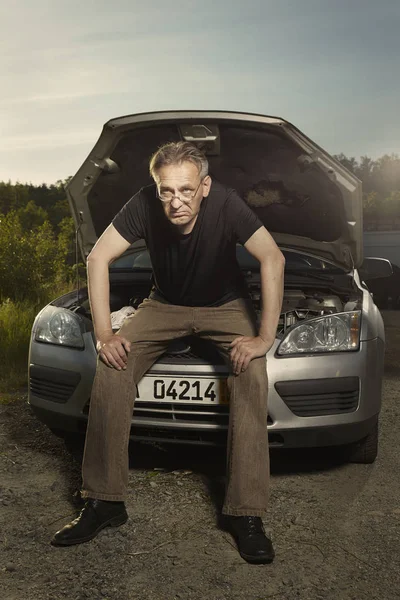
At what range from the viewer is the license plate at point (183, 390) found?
332 cm

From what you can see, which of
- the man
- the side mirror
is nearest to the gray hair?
the man

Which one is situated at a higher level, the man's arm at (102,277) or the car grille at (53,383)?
the man's arm at (102,277)

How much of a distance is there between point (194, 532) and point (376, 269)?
2513 millimetres

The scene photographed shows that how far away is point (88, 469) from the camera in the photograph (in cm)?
306

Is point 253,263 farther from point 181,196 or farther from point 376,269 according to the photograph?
point 181,196

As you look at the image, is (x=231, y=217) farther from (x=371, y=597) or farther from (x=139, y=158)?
(x=371, y=597)

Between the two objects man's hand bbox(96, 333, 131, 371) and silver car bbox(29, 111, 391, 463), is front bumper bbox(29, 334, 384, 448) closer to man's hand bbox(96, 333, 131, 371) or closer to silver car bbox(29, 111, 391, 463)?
silver car bbox(29, 111, 391, 463)

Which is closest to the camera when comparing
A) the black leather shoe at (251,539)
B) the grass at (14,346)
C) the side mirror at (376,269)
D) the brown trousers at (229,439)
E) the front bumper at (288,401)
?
the black leather shoe at (251,539)

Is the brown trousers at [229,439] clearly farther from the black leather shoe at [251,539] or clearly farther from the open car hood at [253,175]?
the open car hood at [253,175]

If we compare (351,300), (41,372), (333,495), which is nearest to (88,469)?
(41,372)

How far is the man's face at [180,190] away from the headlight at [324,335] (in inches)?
31.7

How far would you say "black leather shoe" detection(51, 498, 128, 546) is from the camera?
2875 mm

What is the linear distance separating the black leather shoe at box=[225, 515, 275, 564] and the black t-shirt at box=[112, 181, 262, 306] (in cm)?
106

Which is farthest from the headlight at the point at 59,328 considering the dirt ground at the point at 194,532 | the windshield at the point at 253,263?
the windshield at the point at 253,263
